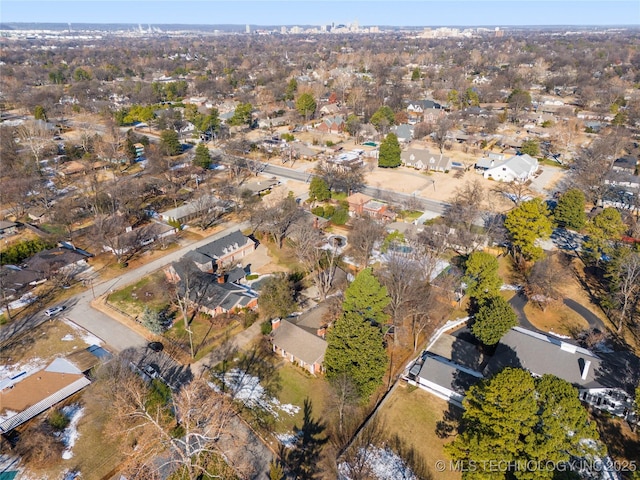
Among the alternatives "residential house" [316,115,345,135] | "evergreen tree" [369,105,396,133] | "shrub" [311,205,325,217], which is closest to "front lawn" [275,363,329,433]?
"shrub" [311,205,325,217]

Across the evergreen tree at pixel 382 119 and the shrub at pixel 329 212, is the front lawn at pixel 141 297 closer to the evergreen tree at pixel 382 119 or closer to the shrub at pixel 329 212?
the shrub at pixel 329 212

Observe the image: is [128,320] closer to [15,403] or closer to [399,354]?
[15,403]

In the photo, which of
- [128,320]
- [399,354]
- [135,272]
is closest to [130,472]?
[128,320]

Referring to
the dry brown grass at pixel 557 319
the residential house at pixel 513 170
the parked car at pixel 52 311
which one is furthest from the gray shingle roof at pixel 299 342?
the residential house at pixel 513 170

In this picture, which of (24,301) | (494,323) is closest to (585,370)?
→ (494,323)

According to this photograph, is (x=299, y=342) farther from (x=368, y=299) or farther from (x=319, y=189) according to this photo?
(x=319, y=189)

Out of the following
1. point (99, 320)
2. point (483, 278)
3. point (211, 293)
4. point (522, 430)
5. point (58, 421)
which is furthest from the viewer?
point (211, 293)
